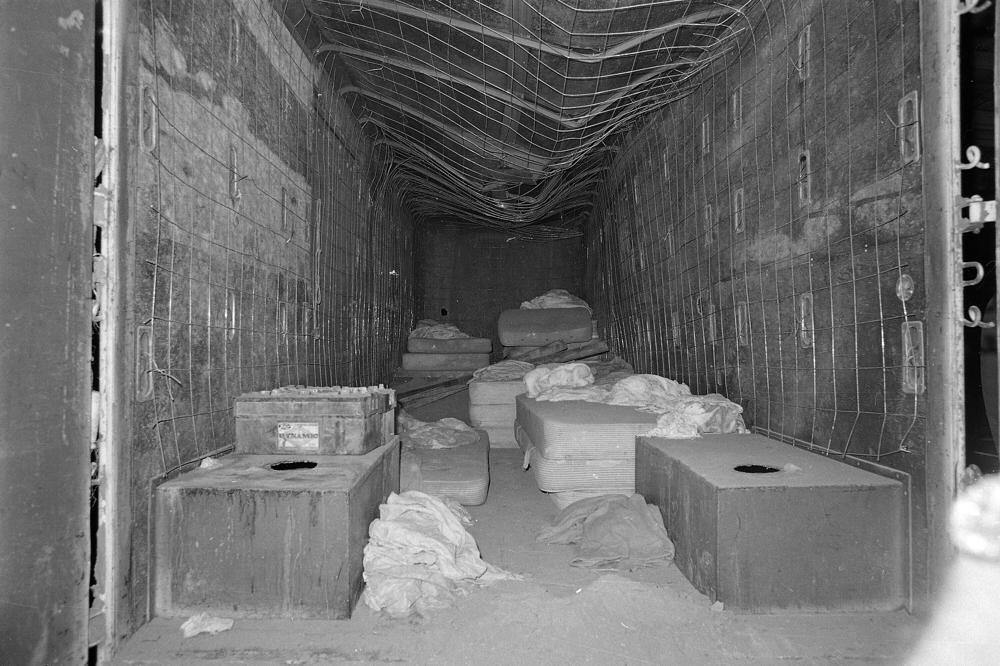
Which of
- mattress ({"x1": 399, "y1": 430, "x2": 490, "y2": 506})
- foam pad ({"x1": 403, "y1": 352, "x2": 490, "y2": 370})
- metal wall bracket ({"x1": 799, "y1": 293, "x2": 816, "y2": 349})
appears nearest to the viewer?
metal wall bracket ({"x1": 799, "y1": 293, "x2": 816, "y2": 349})

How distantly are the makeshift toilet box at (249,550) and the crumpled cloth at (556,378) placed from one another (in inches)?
103

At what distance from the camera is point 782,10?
2.57 m

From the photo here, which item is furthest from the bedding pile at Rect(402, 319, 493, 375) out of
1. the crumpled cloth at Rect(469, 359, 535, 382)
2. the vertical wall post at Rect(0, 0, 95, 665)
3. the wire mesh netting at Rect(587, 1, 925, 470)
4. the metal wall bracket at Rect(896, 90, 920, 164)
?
the metal wall bracket at Rect(896, 90, 920, 164)

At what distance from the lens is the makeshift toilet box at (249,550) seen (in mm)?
1853

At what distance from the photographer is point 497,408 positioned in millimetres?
4945

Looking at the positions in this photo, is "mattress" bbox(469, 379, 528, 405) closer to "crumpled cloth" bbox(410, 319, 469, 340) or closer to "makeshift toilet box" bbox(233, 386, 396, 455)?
"crumpled cloth" bbox(410, 319, 469, 340)

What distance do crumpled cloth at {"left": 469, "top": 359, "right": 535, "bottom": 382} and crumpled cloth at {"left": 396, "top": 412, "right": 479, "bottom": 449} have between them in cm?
64

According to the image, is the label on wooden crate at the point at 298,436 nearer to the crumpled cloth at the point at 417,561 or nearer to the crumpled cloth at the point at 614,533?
the crumpled cloth at the point at 417,561

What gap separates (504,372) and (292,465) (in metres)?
2.95

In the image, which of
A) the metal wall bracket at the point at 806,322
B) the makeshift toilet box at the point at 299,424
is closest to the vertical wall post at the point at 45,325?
the makeshift toilet box at the point at 299,424

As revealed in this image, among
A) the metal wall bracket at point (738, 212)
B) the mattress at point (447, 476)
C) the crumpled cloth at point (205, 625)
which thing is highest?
the metal wall bracket at point (738, 212)

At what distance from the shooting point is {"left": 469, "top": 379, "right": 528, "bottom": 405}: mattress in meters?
4.93

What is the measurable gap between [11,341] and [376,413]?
1415 millimetres

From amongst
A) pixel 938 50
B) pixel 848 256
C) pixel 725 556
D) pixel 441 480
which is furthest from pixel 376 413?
pixel 938 50
